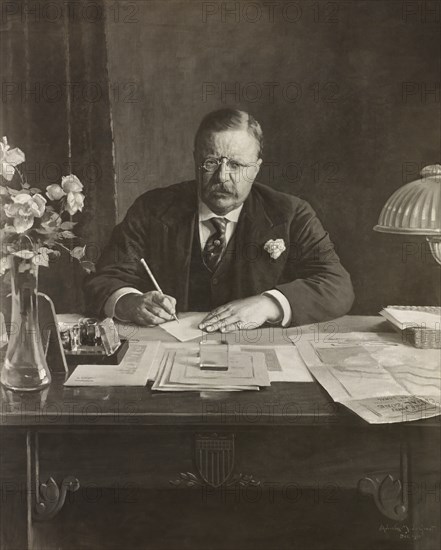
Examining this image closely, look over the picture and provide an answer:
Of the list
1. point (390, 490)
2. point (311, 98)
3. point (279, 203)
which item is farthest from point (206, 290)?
point (390, 490)

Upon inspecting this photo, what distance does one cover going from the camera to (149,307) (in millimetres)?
1949

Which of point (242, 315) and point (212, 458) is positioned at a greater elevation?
point (242, 315)

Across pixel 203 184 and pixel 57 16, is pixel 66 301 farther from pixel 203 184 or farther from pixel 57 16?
pixel 57 16

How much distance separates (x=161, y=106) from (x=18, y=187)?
511 millimetres

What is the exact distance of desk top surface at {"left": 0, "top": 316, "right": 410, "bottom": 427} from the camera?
152 cm

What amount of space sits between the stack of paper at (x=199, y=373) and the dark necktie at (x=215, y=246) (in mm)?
291

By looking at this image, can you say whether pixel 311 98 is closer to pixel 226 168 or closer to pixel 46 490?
pixel 226 168

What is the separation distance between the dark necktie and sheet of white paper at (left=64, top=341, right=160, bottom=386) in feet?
1.10

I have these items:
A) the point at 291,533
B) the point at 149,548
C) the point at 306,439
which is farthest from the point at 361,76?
the point at 149,548

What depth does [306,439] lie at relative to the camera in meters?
1.57

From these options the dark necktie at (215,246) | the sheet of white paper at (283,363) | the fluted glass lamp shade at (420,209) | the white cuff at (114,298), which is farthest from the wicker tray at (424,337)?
the white cuff at (114,298)

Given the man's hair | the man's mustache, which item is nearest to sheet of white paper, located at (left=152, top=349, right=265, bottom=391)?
the man's mustache

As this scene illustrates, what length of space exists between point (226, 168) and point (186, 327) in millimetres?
530
